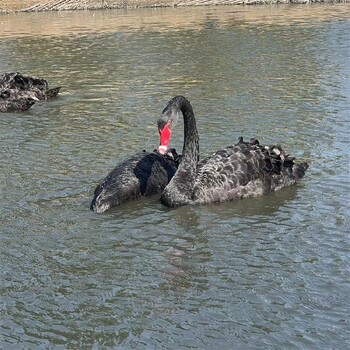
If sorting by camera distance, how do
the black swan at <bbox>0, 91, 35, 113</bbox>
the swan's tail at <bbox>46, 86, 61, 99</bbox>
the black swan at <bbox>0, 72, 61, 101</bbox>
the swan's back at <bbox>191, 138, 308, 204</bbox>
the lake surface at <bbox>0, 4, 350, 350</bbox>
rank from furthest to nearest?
the swan's tail at <bbox>46, 86, 61, 99</bbox> → the black swan at <bbox>0, 72, 61, 101</bbox> → the black swan at <bbox>0, 91, 35, 113</bbox> → the swan's back at <bbox>191, 138, 308, 204</bbox> → the lake surface at <bbox>0, 4, 350, 350</bbox>

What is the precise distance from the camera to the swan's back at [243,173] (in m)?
7.98

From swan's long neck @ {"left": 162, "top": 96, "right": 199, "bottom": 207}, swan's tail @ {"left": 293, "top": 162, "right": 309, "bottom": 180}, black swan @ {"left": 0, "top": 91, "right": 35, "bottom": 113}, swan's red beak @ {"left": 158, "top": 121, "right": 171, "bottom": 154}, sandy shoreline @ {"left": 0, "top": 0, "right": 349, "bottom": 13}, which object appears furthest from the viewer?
sandy shoreline @ {"left": 0, "top": 0, "right": 349, "bottom": 13}

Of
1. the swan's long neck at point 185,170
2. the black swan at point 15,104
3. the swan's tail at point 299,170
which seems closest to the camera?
the swan's long neck at point 185,170

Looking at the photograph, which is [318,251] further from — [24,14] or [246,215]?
[24,14]

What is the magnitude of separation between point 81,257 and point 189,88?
9.08 m

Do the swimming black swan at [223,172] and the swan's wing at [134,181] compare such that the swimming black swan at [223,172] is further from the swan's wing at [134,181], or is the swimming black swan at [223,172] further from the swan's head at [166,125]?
the swan's wing at [134,181]

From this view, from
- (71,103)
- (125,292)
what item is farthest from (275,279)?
(71,103)

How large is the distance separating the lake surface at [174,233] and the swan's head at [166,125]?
0.77 m

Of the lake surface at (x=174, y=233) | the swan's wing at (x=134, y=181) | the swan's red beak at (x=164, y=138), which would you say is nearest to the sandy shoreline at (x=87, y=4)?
the lake surface at (x=174, y=233)

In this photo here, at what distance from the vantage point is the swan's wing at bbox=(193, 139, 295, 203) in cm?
798

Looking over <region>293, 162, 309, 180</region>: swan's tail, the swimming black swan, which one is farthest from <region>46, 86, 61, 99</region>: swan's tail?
<region>293, 162, 309, 180</region>: swan's tail

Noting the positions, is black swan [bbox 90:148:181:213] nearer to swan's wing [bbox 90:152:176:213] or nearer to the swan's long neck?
swan's wing [bbox 90:152:176:213]

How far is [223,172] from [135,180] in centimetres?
95

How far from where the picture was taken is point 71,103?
1420 centimetres
